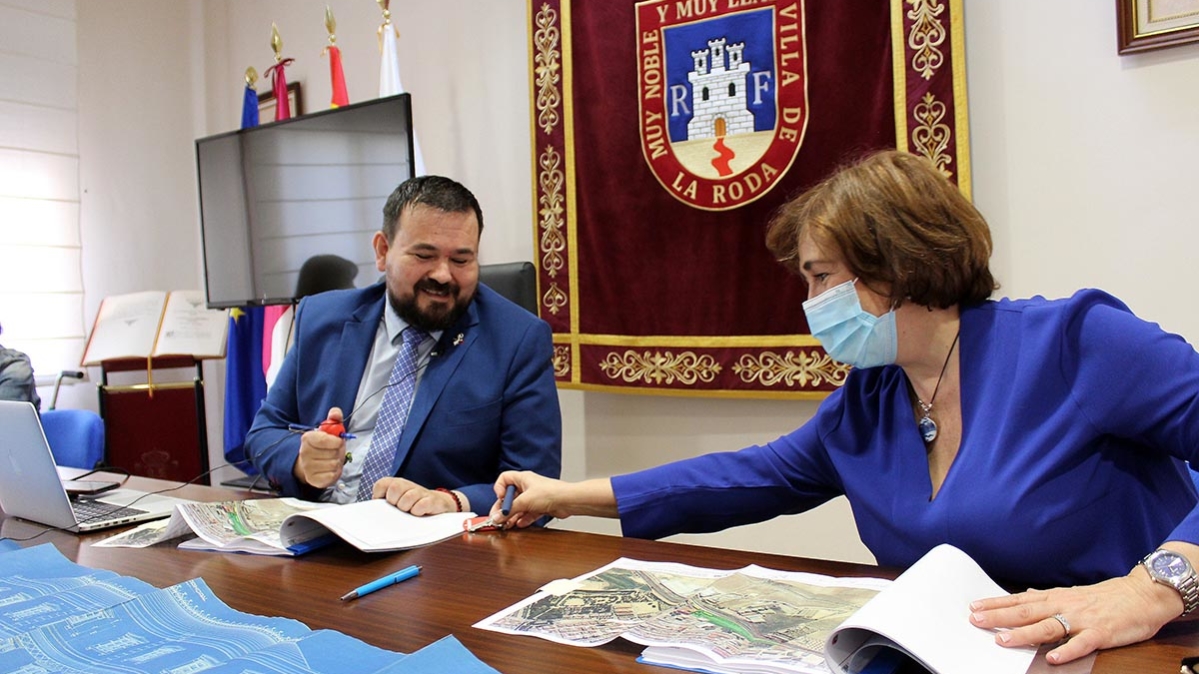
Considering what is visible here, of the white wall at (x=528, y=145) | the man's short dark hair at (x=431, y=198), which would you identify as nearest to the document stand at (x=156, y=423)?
the white wall at (x=528, y=145)

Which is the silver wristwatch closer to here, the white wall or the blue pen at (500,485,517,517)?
the blue pen at (500,485,517,517)

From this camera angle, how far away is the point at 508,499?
1.53m

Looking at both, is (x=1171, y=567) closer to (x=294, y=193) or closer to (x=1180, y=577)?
(x=1180, y=577)

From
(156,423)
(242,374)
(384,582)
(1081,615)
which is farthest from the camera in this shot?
(156,423)

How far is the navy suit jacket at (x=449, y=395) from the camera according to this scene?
1.97m

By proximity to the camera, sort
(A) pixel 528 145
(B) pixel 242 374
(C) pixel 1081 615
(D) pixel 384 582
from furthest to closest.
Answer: (B) pixel 242 374
(A) pixel 528 145
(D) pixel 384 582
(C) pixel 1081 615

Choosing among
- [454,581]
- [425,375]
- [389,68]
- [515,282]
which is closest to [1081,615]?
[454,581]

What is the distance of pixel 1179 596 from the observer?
0.93m

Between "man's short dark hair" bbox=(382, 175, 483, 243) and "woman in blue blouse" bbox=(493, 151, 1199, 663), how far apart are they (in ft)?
2.76

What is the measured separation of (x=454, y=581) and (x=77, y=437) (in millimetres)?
2079

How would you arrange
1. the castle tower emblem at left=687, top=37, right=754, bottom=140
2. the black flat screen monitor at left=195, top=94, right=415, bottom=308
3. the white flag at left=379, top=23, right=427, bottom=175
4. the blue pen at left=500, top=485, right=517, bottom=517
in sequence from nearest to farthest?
the blue pen at left=500, top=485, right=517, bottom=517, the castle tower emblem at left=687, top=37, right=754, bottom=140, the black flat screen monitor at left=195, top=94, right=415, bottom=308, the white flag at left=379, top=23, right=427, bottom=175

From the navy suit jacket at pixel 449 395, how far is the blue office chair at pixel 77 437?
0.92m

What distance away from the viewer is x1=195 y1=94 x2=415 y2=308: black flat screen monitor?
3.20 metres

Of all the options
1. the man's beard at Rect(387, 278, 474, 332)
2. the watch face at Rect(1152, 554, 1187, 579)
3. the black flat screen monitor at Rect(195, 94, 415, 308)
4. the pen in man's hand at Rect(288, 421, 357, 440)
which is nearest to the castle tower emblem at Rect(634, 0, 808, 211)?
the black flat screen monitor at Rect(195, 94, 415, 308)
